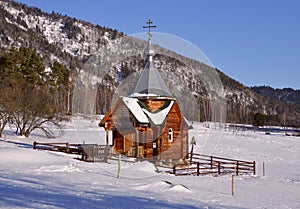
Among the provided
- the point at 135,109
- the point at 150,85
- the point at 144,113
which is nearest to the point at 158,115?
the point at 144,113

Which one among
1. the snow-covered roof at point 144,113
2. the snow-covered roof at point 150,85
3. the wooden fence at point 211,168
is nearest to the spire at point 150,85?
the snow-covered roof at point 150,85

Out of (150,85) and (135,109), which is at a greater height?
(150,85)

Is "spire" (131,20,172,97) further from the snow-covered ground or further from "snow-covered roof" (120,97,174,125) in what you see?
the snow-covered ground

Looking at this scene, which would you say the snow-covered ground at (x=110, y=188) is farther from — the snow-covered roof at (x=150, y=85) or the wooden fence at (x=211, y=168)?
the snow-covered roof at (x=150, y=85)

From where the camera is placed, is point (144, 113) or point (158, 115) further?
point (158, 115)

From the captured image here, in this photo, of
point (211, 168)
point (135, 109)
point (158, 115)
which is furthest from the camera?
point (158, 115)

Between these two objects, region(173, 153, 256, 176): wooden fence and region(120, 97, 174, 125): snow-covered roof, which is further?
region(120, 97, 174, 125): snow-covered roof

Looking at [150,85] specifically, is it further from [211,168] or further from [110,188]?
[110,188]

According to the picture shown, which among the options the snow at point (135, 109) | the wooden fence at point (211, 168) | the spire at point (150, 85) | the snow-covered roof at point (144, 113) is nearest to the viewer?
the wooden fence at point (211, 168)

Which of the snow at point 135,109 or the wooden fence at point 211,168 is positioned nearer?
the wooden fence at point 211,168

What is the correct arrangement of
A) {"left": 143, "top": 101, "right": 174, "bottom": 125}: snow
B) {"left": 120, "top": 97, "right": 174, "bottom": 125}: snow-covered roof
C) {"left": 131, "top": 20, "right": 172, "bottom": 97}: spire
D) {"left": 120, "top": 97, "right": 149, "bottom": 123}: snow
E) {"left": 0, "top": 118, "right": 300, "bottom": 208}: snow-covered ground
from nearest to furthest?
{"left": 0, "top": 118, "right": 300, "bottom": 208}: snow-covered ground, {"left": 120, "top": 97, "right": 149, "bottom": 123}: snow, {"left": 120, "top": 97, "right": 174, "bottom": 125}: snow-covered roof, {"left": 143, "top": 101, "right": 174, "bottom": 125}: snow, {"left": 131, "top": 20, "right": 172, "bottom": 97}: spire

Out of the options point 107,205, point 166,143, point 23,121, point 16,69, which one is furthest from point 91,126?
point 107,205

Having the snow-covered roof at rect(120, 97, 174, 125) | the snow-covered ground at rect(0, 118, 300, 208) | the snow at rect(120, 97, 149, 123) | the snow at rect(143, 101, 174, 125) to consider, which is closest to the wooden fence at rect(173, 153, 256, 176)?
the snow-covered ground at rect(0, 118, 300, 208)

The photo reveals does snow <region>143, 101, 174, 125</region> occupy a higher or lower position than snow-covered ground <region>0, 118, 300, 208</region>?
higher
